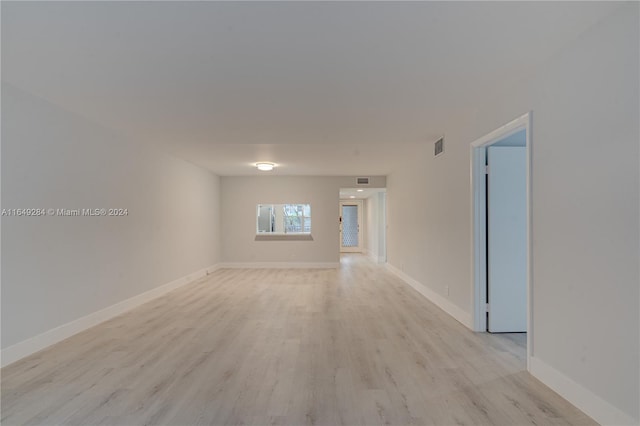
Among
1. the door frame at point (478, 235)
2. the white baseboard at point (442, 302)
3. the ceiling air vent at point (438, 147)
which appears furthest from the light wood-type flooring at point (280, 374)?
the ceiling air vent at point (438, 147)

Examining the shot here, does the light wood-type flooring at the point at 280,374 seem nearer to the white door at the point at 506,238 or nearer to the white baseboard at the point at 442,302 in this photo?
the white baseboard at the point at 442,302

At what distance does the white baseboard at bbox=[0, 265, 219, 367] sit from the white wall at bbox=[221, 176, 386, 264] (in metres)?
3.58

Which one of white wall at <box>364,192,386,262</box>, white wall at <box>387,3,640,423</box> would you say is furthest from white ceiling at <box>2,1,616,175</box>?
white wall at <box>364,192,386,262</box>

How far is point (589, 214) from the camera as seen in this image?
2.17m

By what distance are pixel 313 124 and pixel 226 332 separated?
2630 millimetres

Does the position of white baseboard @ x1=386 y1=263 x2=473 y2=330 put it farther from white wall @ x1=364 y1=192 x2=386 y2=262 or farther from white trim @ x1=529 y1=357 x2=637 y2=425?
white wall @ x1=364 y1=192 x2=386 y2=262

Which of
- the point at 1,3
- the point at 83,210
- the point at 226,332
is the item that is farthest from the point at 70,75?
the point at 226,332

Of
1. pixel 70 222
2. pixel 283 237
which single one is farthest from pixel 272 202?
pixel 70 222

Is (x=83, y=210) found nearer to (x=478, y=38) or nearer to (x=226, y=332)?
(x=226, y=332)

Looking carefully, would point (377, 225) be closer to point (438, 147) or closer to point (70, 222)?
point (438, 147)

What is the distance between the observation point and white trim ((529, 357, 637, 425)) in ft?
6.44

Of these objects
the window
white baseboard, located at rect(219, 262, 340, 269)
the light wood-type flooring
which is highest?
the window

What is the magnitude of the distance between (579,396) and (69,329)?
15.1 ft

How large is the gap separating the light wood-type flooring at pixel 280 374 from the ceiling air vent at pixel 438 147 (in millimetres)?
2300
